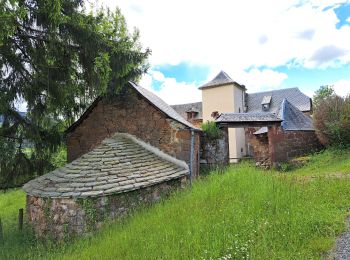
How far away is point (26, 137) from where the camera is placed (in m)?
8.70

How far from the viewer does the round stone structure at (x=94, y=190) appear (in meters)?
7.18

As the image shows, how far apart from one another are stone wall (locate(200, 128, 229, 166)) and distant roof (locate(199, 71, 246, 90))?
1614 cm

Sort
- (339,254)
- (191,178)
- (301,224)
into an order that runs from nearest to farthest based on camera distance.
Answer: (339,254), (301,224), (191,178)

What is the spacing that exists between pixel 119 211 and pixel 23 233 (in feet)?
9.81

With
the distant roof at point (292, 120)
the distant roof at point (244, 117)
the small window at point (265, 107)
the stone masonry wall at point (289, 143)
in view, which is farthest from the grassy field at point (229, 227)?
the small window at point (265, 107)

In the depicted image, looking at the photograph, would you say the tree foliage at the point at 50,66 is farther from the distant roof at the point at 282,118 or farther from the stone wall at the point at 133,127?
the distant roof at the point at 282,118

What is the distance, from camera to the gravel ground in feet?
13.3

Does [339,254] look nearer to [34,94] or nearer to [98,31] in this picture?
[98,31]

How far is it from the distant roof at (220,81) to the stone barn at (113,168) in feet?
60.1

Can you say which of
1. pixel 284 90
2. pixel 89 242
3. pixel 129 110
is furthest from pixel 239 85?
pixel 89 242

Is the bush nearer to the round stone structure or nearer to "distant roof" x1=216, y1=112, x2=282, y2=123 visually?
"distant roof" x1=216, y1=112, x2=282, y2=123

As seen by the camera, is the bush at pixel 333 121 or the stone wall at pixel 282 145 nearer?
the bush at pixel 333 121

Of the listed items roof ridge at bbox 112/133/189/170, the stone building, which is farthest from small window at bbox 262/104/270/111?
roof ridge at bbox 112/133/189/170

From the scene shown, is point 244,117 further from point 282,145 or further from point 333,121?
point 333,121
